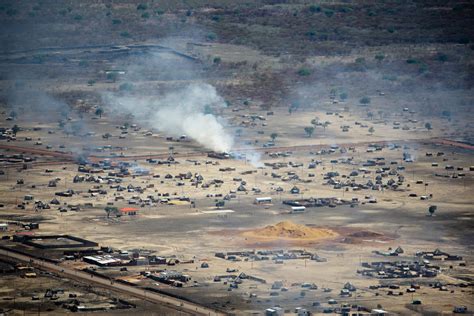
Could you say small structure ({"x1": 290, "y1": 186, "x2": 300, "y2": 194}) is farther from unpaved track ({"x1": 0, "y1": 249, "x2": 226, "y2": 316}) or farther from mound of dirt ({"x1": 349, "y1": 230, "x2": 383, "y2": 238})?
unpaved track ({"x1": 0, "y1": 249, "x2": 226, "y2": 316})

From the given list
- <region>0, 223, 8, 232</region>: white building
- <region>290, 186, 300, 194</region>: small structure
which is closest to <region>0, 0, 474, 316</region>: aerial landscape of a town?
<region>0, 223, 8, 232</region>: white building

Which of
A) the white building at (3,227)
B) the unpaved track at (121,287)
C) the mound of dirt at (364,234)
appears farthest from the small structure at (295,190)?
the unpaved track at (121,287)

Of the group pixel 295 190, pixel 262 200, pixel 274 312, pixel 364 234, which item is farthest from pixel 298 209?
pixel 274 312

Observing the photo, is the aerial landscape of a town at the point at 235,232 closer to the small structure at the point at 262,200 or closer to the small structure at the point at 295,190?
the small structure at the point at 262,200

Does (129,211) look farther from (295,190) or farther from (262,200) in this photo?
(295,190)

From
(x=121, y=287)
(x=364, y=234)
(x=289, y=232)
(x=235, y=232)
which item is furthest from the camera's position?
(x=235, y=232)

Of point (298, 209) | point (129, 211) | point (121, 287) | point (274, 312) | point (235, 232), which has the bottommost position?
point (274, 312)

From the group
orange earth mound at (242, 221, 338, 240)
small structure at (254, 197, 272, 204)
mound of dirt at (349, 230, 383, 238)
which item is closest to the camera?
orange earth mound at (242, 221, 338, 240)
